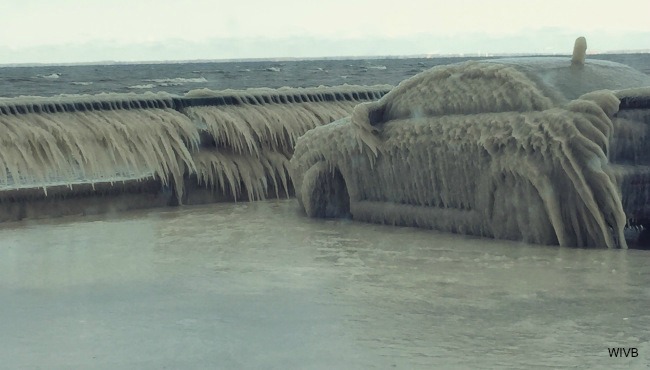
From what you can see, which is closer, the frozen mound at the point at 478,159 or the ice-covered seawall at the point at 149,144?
the frozen mound at the point at 478,159

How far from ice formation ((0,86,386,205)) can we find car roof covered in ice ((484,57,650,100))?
300 cm

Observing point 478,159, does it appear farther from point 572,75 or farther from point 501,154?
point 572,75

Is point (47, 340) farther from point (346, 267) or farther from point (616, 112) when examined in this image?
point (616, 112)

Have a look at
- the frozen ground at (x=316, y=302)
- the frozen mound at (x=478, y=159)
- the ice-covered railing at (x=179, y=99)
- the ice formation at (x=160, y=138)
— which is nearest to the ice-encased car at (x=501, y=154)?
the frozen mound at (x=478, y=159)

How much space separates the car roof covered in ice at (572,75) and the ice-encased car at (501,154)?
0.01 metres

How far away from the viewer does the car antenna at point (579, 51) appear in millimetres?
6836

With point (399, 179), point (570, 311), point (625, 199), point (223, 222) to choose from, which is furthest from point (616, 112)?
point (223, 222)

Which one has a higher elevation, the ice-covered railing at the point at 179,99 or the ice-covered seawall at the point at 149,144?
the ice-covered railing at the point at 179,99

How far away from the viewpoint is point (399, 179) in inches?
287

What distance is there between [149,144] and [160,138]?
0.13m

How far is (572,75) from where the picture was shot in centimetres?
676

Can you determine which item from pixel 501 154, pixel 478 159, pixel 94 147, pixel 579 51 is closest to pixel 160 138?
pixel 94 147

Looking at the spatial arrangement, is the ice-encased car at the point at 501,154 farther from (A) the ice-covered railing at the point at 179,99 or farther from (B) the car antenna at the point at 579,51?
(A) the ice-covered railing at the point at 179,99

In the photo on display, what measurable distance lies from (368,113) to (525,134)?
1478 millimetres
